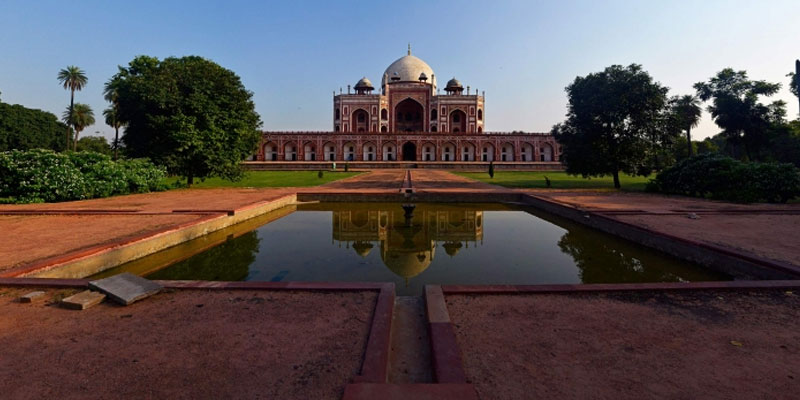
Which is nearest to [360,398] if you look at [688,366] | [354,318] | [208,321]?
[354,318]

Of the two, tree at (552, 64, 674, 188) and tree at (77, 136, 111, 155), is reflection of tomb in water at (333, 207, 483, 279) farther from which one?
tree at (77, 136, 111, 155)

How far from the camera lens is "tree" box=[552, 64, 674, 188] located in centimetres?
1309

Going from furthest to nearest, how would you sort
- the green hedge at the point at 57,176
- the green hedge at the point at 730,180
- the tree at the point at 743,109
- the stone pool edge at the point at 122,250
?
the tree at the point at 743,109 < the green hedge at the point at 730,180 < the green hedge at the point at 57,176 < the stone pool edge at the point at 122,250

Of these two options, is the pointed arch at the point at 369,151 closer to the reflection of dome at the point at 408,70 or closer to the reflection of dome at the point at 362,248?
the reflection of dome at the point at 408,70

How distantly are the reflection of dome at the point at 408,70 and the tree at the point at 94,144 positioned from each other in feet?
106

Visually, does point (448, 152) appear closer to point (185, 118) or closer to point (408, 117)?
point (408, 117)

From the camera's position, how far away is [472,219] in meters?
8.24

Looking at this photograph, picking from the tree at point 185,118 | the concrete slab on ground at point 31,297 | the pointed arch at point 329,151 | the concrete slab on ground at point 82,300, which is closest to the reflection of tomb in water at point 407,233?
the concrete slab on ground at point 82,300

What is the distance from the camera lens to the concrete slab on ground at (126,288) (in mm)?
2801

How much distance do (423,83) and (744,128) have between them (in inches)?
1149

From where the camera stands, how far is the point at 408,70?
45562 mm

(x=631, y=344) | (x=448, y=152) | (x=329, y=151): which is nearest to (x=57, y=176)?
(x=631, y=344)

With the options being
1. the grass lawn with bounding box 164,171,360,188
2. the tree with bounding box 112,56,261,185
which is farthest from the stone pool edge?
the grass lawn with bounding box 164,171,360,188

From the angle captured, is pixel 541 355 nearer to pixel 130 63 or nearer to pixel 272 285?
pixel 272 285
